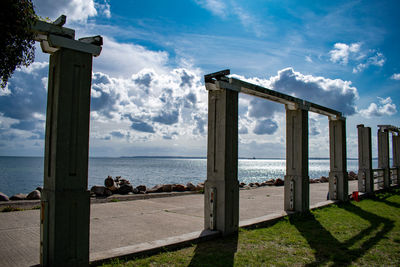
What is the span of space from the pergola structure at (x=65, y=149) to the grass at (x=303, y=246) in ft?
2.43

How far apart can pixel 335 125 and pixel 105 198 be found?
913 centimetres

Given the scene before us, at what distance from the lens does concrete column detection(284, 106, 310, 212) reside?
8859mm

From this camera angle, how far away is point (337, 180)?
11461 millimetres

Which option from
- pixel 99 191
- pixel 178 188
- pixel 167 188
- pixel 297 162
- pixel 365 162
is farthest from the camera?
pixel 178 188

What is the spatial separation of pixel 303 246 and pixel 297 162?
3634 mm

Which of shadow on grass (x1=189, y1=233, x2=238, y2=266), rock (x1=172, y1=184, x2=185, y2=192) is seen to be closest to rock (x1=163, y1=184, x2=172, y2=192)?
rock (x1=172, y1=184, x2=185, y2=192)

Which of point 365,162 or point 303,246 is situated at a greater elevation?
point 365,162

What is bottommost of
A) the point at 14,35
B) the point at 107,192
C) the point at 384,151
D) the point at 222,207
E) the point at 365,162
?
the point at 107,192

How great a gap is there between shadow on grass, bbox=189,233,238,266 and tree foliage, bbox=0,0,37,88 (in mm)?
3671

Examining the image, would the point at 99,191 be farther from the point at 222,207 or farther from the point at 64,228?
the point at 64,228

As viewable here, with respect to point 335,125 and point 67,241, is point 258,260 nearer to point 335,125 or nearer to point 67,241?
point 67,241

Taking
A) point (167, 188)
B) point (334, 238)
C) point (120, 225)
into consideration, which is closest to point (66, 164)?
point (120, 225)

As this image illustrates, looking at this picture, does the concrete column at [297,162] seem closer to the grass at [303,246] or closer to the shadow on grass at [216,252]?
the grass at [303,246]

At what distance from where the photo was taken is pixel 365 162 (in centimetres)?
1411
